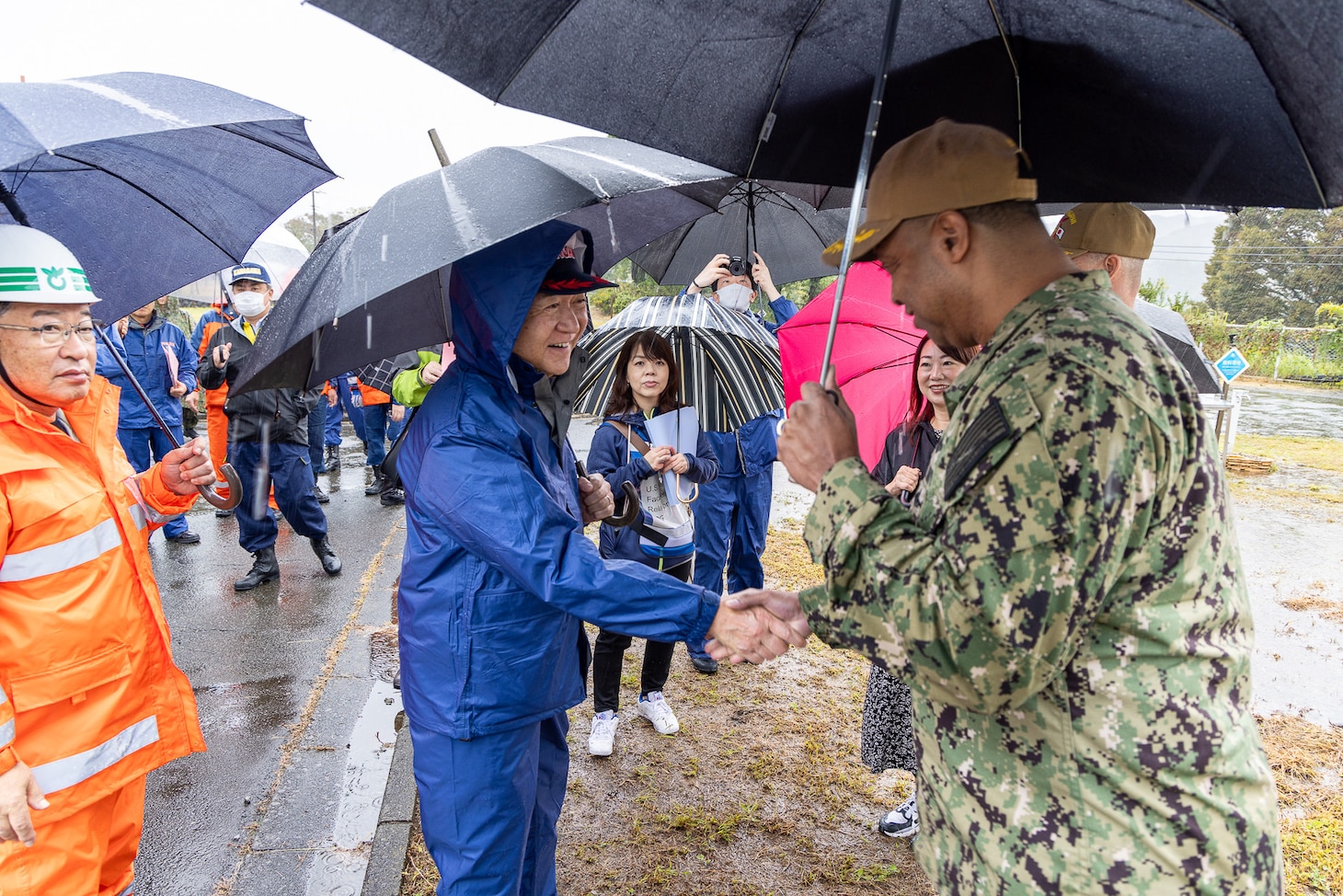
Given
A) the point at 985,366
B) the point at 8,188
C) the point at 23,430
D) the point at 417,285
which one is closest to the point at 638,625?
the point at 985,366

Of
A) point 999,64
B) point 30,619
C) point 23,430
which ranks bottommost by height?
point 30,619

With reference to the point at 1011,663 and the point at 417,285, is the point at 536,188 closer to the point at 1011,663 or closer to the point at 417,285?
the point at 417,285

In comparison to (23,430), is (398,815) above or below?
below

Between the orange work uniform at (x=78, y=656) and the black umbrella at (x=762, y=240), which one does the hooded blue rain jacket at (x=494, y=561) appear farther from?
the black umbrella at (x=762, y=240)

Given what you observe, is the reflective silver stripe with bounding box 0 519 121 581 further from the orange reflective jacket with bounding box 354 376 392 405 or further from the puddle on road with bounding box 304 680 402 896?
the orange reflective jacket with bounding box 354 376 392 405

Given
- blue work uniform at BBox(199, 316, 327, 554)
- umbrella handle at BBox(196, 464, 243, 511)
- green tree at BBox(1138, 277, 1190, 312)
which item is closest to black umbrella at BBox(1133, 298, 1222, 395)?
umbrella handle at BBox(196, 464, 243, 511)

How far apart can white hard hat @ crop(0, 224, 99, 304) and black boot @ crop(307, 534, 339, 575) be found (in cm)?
508

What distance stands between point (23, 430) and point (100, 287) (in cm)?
79

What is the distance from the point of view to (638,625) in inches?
80.6

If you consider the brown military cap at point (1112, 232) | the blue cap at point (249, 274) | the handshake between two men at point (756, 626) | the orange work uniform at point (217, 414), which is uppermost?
the brown military cap at point (1112, 232)

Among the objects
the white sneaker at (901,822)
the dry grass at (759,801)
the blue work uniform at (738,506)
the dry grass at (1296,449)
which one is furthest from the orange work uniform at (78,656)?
the dry grass at (1296,449)

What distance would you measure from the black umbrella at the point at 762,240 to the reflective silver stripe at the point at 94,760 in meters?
4.15

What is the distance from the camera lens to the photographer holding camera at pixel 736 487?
16.7 feet

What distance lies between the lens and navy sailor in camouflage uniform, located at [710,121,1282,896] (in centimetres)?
121
